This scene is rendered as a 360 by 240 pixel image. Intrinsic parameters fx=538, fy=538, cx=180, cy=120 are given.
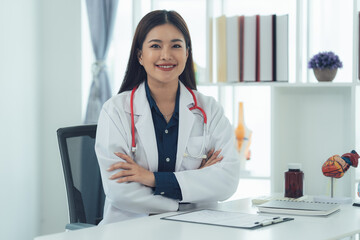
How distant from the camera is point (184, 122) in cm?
220

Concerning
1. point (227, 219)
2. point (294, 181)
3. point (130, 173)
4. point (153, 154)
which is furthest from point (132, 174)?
point (294, 181)

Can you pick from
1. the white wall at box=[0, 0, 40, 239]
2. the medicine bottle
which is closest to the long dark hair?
the medicine bottle

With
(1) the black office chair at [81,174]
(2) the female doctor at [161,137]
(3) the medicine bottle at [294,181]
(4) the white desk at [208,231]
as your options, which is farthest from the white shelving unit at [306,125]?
(4) the white desk at [208,231]

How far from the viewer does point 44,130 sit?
3.91 metres

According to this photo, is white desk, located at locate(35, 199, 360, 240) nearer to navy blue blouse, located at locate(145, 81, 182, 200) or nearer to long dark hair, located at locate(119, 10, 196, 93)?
navy blue blouse, located at locate(145, 81, 182, 200)

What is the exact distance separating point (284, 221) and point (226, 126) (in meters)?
0.64

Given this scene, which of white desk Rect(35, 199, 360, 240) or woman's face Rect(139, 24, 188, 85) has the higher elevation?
woman's face Rect(139, 24, 188, 85)

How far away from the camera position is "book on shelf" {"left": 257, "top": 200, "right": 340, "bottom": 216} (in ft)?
6.07

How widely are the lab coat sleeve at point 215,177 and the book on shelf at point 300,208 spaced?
189 millimetres

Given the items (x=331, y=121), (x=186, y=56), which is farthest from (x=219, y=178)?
(x=331, y=121)

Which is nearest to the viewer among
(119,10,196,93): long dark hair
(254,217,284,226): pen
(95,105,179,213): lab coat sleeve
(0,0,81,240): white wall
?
(254,217,284,226): pen

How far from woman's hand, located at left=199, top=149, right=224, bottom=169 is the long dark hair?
34cm

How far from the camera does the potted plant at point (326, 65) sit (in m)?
2.84

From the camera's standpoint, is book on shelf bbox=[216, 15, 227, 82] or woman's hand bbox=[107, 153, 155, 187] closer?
woman's hand bbox=[107, 153, 155, 187]
